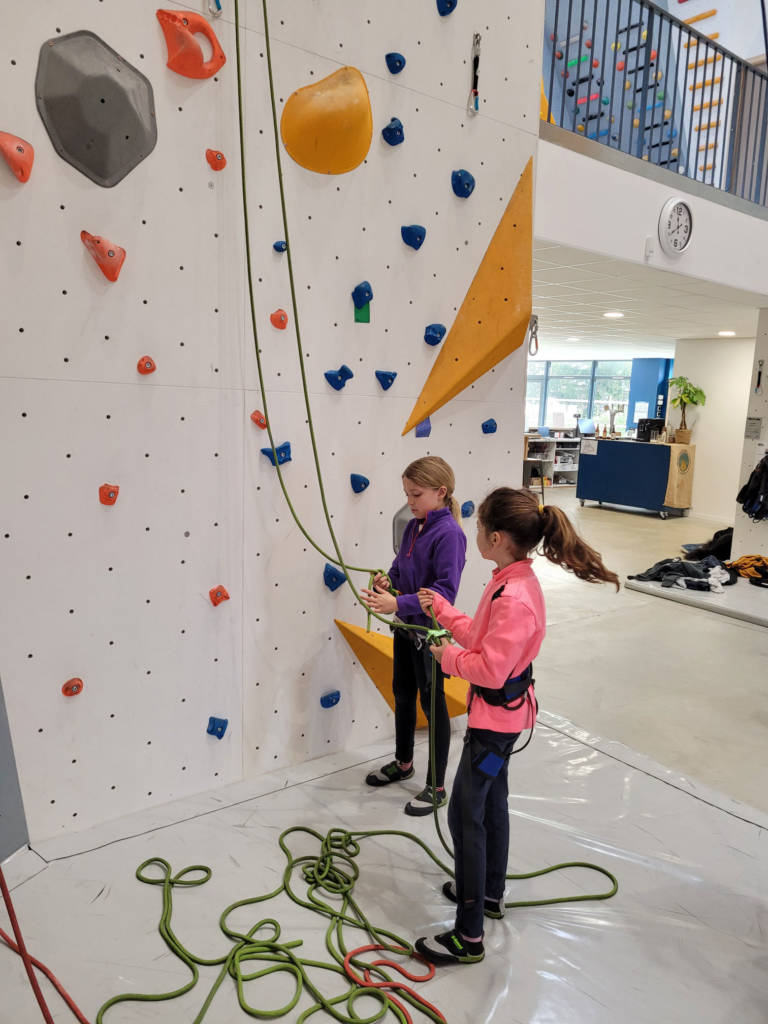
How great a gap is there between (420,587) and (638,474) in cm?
809

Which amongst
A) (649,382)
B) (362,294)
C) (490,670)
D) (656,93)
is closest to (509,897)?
(490,670)

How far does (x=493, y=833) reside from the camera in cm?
179

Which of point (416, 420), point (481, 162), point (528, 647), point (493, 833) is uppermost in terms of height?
point (481, 162)

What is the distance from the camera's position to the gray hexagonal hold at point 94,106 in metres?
1.80

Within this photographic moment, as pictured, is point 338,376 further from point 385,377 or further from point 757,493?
point 757,493

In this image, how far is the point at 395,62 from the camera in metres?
2.42

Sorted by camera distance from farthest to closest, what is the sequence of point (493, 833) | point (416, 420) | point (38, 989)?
point (416, 420) → point (493, 833) → point (38, 989)

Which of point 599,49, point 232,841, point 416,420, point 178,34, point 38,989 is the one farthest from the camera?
point 599,49

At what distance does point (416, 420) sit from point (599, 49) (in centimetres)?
790

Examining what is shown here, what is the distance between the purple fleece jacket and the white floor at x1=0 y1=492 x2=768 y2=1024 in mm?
739

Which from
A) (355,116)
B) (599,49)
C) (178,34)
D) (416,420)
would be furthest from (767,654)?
(599,49)

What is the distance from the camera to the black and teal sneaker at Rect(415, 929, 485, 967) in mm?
1665

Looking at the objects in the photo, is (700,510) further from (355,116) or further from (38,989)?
(38,989)

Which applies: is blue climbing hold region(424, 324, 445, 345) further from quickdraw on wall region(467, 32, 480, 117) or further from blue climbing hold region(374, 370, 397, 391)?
quickdraw on wall region(467, 32, 480, 117)
